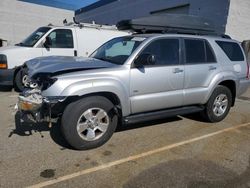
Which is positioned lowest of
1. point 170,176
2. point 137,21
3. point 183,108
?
point 170,176

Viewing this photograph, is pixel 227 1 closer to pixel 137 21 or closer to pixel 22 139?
pixel 137 21

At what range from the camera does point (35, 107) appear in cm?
412

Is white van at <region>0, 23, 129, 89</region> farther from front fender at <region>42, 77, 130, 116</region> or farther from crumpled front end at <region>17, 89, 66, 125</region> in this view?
front fender at <region>42, 77, 130, 116</region>

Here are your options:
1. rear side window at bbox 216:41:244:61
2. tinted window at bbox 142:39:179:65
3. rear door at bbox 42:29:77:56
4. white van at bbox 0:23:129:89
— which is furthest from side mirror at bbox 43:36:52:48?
rear side window at bbox 216:41:244:61

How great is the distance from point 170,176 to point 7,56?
20.6ft

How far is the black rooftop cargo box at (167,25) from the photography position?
6.32 meters

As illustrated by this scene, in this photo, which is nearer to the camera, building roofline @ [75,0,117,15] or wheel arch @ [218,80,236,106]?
wheel arch @ [218,80,236,106]

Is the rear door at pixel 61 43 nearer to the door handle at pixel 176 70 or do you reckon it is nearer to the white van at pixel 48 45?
the white van at pixel 48 45

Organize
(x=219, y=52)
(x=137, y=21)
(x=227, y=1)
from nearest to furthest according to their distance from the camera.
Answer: (x=219, y=52), (x=137, y=21), (x=227, y=1)

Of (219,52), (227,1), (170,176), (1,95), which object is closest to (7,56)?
(1,95)

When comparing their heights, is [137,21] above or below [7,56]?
above

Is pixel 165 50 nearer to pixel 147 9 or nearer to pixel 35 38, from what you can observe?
pixel 35 38

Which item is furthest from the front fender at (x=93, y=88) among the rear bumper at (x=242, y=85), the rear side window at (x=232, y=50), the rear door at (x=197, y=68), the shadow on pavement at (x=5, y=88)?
the shadow on pavement at (x=5, y=88)

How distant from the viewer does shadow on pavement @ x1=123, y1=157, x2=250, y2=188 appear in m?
3.55
